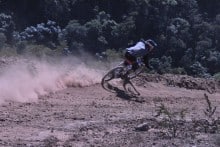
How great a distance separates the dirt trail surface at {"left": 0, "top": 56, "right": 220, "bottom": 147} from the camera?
946 cm

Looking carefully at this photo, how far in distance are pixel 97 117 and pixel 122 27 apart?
672 inches

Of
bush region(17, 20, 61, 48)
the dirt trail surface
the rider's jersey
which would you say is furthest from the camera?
bush region(17, 20, 61, 48)

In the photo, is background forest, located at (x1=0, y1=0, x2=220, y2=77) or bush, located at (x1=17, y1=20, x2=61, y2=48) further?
bush, located at (x1=17, y1=20, x2=61, y2=48)

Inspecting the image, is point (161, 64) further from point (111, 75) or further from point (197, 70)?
point (111, 75)

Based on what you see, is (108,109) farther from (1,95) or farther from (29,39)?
(29,39)

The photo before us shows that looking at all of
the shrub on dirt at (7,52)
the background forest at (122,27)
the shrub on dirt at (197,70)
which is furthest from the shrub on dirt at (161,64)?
the shrub on dirt at (7,52)

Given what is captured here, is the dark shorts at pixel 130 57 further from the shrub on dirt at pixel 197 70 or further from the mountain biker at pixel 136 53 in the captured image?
the shrub on dirt at pixel 197 70

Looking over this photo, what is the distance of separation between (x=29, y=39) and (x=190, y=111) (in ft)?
47.9

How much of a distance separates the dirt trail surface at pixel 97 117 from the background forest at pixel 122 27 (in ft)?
31.3

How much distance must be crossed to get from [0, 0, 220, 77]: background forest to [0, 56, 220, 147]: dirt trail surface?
31.3 feet

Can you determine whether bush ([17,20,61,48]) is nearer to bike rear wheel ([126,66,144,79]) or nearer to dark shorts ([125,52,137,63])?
bike rear wheel ([126,66,144,79])

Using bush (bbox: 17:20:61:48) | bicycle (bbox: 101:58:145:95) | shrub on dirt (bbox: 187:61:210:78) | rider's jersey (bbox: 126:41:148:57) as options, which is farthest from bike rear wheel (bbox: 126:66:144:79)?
bush (bbox: 17:20:61:48)

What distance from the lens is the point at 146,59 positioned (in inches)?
553

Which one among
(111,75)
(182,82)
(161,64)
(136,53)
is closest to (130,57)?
(136,53)
